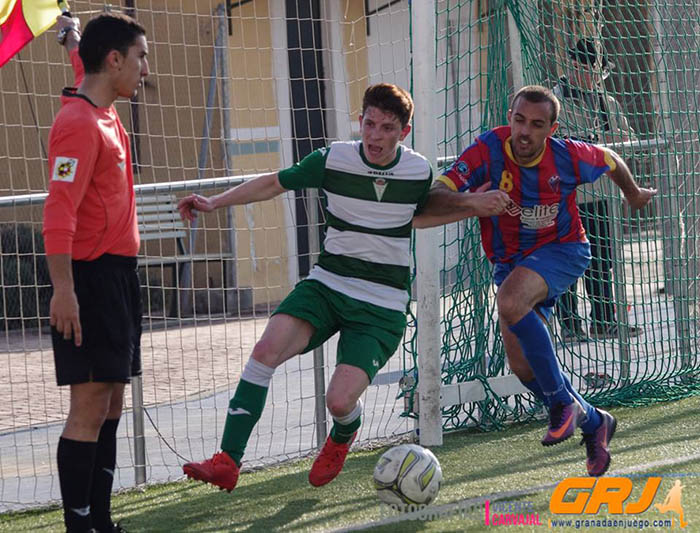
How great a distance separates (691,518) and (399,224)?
174 cm

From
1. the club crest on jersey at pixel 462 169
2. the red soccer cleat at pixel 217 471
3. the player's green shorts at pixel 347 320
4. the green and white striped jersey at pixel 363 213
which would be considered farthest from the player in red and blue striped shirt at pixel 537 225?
the red soccer cleat at pixel 217 471

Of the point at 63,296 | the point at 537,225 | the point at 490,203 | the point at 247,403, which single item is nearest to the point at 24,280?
the point at 247,403

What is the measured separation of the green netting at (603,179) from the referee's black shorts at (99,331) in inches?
107

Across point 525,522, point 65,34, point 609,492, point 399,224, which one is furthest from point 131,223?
point 609,492

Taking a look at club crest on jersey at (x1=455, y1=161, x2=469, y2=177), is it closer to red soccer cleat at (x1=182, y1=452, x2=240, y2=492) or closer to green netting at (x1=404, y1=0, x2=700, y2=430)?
green netting at (x1=404, y1=0, x2=700, y2=430)

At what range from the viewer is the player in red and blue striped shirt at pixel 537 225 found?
4.90m

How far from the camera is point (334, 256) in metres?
4.80

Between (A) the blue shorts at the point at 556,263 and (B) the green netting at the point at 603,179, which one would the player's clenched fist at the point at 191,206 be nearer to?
(A) the blue shorts at the point at 556,263

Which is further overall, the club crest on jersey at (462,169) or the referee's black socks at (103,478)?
the club crest on jersey at (462,169)

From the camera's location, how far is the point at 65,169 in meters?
3.60

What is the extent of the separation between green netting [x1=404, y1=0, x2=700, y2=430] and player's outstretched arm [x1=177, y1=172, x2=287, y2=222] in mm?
1865

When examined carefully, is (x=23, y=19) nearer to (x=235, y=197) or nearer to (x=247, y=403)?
(x=235, y=197)

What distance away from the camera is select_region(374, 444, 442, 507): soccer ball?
13.9 ft

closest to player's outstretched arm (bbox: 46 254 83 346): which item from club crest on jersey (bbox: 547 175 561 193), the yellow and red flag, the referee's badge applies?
the referee's badge
